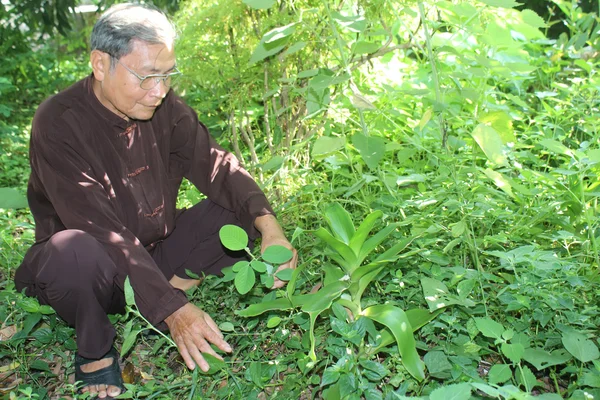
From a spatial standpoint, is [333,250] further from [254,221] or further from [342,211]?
[254,221]

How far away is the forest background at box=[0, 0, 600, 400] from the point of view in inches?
65.2

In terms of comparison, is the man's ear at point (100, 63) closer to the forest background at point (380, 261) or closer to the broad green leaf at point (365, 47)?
the forest background at point (380, 261)

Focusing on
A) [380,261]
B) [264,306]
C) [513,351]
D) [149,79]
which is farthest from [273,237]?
[513,351]

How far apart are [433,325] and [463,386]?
1.64 feet

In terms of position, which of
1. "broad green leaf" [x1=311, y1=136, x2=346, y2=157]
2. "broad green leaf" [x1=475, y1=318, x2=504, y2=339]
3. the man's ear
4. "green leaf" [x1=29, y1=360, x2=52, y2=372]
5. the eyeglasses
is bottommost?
"green leaf" [x1=29, y1=360, x2=52, y2=372]

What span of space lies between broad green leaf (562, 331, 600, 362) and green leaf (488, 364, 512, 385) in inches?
6.1

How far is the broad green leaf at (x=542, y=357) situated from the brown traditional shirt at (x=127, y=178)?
95 cm

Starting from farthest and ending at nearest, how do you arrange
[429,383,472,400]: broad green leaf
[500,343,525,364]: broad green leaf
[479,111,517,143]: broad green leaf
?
[479,111,517,143]: broad green leaf, [500,343,525,364]: broad green leaf, [429,383,472,400]: broad green leaf

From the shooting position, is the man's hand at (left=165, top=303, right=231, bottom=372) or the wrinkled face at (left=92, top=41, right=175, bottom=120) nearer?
the man's hand at (left=165, top=303, right=231, bottom=372)

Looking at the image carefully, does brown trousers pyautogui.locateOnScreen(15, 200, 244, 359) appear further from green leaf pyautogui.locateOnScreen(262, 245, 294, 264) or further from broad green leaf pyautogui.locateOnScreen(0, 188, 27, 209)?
green leaf pyautogui.locateOnScreen(262, 245, 294, 264)

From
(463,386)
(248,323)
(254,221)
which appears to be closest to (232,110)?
(254,221)

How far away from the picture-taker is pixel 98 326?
1936 millimetres

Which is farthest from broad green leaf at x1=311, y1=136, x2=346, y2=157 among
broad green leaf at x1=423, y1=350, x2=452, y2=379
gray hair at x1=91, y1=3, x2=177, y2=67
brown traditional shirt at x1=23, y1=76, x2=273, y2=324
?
broad green leaf at x1=423, y1=350, x2=452, y2=379

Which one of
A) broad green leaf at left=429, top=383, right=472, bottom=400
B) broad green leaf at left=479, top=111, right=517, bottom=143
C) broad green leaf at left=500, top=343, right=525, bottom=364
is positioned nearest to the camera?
broad green leaf at left=429, top=383, right=472, bottom=400
